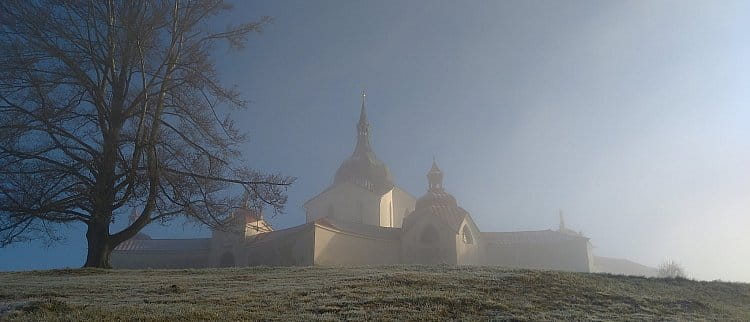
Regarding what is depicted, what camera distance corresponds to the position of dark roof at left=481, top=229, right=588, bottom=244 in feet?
141

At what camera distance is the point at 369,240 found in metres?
37.2

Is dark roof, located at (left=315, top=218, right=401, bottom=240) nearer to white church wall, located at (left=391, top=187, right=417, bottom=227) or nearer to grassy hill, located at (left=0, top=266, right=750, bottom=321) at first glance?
white church wall, located at (left=391, top=187, right=417, bottom=227)

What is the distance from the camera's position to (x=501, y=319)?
9.45 m

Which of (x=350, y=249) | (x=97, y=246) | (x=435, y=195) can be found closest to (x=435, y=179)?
(x=435, y=195)

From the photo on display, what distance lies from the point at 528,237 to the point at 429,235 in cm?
994

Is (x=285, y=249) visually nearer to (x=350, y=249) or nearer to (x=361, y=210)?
(x=350, y=249)

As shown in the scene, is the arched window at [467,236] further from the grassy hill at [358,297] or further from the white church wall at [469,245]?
the grassy hill at [358,297]

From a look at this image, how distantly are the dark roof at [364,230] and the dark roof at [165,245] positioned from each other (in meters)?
9.57

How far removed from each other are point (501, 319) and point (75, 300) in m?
6.93

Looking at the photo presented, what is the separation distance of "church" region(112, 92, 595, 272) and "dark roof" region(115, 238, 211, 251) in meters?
0.06

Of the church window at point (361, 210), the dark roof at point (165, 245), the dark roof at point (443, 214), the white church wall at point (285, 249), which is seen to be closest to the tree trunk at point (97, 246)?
the white church wall at point (285, 249)

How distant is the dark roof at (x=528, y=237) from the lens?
43.0 m

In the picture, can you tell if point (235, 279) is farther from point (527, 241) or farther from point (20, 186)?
point (527, 241)

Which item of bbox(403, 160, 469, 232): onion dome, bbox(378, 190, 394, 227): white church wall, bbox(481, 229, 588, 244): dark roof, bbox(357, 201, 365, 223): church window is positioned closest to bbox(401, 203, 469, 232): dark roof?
bbox(403, 160, 469, 232): onion dome
